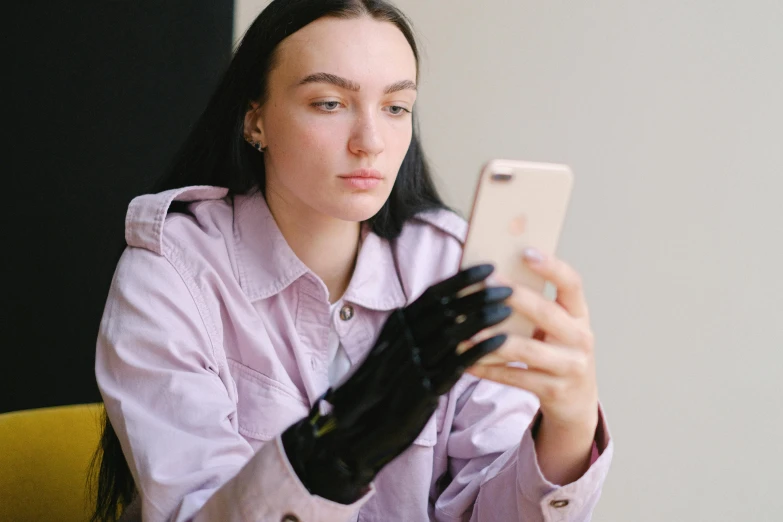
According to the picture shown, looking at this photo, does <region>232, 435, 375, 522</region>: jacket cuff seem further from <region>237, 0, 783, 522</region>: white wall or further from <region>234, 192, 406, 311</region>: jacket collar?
<region>237, 0, 783, 522</region>: white wall

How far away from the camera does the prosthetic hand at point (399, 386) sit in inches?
28.0

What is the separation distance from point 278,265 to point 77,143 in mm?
697

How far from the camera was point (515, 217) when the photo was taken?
798 mm

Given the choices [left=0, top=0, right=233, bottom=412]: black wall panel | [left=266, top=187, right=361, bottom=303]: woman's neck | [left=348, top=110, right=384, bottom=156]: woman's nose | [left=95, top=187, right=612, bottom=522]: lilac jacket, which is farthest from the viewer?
[left=0, top=0, right=233, bottom=412]: black wall panel

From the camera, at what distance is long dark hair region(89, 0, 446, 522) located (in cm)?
110

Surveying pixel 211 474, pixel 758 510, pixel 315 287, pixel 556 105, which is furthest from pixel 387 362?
pixel 758 510

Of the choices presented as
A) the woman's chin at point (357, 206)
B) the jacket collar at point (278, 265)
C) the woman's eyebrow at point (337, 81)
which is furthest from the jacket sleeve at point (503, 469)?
the woman's eyebrow at point (337, 81)

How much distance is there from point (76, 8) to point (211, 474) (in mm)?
1025

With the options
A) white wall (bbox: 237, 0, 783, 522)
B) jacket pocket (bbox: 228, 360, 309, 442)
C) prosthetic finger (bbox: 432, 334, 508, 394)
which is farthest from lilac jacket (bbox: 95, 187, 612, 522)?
white wall (bbox: 237, 0, 783, 522)

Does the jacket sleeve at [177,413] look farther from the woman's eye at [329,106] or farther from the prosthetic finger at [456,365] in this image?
the woman's eye at [329,106]

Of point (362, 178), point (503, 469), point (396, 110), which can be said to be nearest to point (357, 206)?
point (362, 178)

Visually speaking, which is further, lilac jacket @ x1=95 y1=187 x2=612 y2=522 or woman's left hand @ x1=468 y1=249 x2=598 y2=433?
lilac jacket @ x1=95 y1=187 x2=612 y2=522

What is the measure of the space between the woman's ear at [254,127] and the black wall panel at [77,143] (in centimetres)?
56

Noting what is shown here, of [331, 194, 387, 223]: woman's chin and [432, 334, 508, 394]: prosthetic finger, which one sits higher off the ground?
[331, 194, 387, 223]: woman's chin
